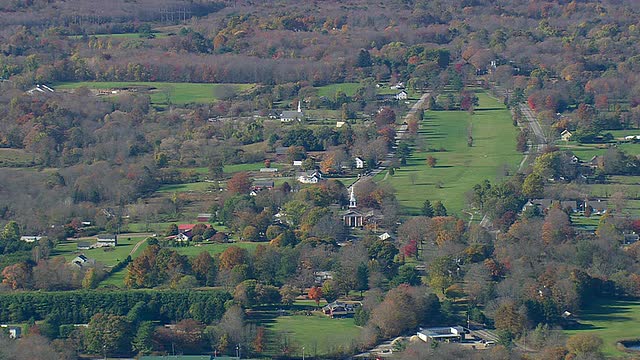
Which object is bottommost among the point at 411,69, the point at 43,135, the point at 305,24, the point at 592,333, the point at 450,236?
the point at 592,333

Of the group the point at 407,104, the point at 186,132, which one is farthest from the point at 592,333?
the point at 407,104

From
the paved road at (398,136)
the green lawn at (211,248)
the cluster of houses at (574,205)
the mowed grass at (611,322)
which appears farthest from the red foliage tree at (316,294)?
the paved road at (398,136)

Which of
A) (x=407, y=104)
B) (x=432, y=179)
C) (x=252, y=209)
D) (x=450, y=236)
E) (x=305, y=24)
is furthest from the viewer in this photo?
(x=305, y=24)

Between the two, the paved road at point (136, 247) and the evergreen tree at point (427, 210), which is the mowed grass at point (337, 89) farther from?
the paved road at point (136, 247)

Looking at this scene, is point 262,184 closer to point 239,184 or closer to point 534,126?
point 239,184

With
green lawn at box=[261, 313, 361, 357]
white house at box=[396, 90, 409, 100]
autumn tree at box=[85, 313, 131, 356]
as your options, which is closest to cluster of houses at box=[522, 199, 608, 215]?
green lawn at box=[261, 313, 361, 357]

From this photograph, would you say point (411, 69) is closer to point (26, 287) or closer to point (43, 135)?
point (43, 135)
